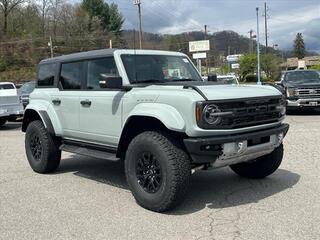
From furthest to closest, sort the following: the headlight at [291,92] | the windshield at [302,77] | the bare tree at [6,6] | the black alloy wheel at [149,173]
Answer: the bare tree at [6,6] < the windshield at [302,77] < the headlight at [291,92] < the black alloy wheel at [149,173]

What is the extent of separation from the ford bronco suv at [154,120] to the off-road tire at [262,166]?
0.01 meters

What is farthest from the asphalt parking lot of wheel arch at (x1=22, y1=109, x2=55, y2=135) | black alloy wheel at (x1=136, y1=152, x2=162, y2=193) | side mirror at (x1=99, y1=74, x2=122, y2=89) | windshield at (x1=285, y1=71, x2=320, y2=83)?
windshield at (x1=285, y1=71, x2=320, y2=83)

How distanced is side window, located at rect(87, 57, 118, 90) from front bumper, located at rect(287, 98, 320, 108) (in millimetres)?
11908

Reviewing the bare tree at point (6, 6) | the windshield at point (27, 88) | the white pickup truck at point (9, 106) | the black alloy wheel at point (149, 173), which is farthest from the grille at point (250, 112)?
the bare tree at point (6, 6)

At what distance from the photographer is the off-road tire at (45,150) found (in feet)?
25.5

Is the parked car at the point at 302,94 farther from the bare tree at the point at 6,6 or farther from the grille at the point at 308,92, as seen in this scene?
the bare tree at the point at 6,6

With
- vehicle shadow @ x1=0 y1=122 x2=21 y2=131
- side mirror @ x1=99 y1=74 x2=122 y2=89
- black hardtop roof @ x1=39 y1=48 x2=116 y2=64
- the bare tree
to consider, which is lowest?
vehicle shadow @ x1=0 y1=122 x2=21 y2=131

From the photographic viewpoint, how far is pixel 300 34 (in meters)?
148

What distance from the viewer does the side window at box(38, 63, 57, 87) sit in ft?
26.0

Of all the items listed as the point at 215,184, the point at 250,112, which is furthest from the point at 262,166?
the point at 250,112

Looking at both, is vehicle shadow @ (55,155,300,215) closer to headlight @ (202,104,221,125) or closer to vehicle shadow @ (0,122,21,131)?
headlight @ (202,104,221,125)

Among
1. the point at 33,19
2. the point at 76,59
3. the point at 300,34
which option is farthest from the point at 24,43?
the point at 300,34

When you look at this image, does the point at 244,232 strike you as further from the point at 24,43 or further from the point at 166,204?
the point at 24,43

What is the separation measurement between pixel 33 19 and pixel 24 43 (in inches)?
304
